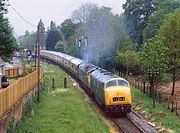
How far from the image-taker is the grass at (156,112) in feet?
83.3

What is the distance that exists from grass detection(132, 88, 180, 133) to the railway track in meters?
1.09

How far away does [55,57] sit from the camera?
8769 centimetres

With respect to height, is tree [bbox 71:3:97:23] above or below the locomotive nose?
above

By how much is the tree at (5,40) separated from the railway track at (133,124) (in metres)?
13.8

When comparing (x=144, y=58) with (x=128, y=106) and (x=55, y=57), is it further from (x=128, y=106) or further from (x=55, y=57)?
(x=55, y=57)

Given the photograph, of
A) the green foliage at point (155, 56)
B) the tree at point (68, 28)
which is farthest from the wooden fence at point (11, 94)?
the tree at point (68, 28)

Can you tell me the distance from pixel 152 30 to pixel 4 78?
43970 millimetres

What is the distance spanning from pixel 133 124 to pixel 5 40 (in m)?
16.0

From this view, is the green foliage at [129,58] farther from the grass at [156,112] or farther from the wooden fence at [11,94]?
the wooden fence at [11,94]

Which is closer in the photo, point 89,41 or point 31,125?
point 31,125

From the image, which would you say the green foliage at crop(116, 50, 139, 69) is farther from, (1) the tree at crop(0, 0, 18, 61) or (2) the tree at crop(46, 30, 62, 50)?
(2) the tree at crop(46, 30, 62, 50)

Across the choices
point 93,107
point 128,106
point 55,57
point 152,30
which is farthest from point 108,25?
point 128,106

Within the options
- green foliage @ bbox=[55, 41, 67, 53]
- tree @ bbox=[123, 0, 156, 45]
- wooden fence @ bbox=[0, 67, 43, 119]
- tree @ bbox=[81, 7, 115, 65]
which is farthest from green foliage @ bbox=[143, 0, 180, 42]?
green foliage @ bbox=[55, 41, 67, 53]

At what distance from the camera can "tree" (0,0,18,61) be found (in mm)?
35197
